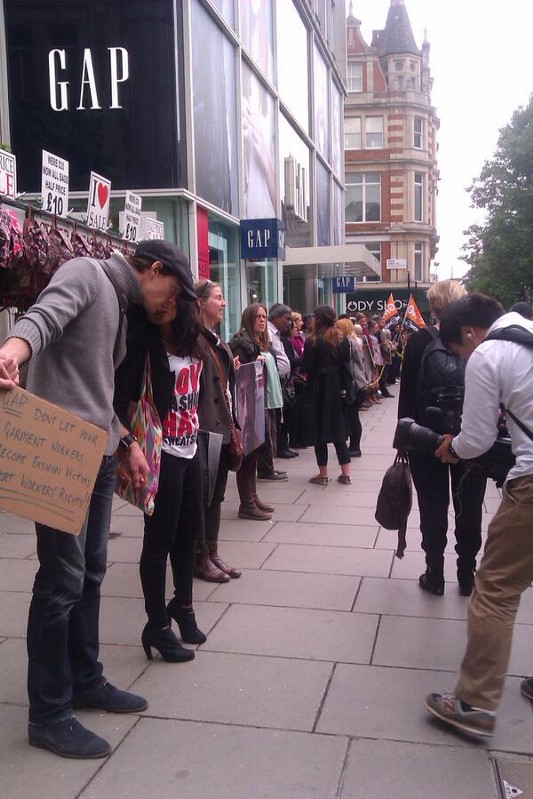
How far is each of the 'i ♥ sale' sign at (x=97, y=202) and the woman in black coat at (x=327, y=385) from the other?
2444mm

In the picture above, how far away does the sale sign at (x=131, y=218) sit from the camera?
24.5ft

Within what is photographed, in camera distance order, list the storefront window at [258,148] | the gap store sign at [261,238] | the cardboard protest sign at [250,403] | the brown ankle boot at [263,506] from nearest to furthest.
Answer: the cardboard protest sign at [250,403]
the brown ankle boot at [263,506]
the gap store sign at [261,238]
the storefront window at [258,148]

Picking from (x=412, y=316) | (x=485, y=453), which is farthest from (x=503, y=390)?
(x=412, y=316)

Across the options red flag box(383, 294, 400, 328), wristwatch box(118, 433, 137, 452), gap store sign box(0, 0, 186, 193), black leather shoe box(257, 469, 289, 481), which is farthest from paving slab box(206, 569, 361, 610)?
red flag box(383, 294, 400, 328)

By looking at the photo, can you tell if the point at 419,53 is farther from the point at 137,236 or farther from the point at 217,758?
the point at 217,758

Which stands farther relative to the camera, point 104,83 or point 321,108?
point 321,108

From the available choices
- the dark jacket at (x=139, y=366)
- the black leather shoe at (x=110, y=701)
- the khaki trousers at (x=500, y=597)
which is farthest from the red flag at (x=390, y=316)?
the black leather shoe at (x=110, y=701)

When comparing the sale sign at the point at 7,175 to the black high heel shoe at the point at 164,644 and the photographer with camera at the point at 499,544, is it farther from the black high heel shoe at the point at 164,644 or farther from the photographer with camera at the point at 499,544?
the photographer with camera at the point at 499,544

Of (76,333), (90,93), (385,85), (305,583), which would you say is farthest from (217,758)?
(385,85)

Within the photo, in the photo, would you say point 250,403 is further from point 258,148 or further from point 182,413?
point 258,148

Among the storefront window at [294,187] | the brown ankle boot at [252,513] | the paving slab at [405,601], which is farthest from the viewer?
the storefront window at [294,187]

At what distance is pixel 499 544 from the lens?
3025 millimetres

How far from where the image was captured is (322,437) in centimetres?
806

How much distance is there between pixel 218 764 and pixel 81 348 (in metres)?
1.55
